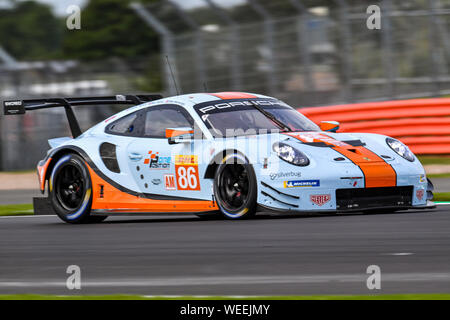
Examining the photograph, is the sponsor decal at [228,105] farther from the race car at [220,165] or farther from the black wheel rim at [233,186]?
the black wheel rim at [233,186]

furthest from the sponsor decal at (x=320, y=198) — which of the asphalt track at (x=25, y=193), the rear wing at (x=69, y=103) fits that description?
the asphalt track at (x=25, y=193)

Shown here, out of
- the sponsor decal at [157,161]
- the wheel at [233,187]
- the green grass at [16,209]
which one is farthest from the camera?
the green grass at [16,209]

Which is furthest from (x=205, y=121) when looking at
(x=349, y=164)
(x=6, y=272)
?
(x=6, y=272)

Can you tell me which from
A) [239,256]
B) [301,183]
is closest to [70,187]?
[301,183]

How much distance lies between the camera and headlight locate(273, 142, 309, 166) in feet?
28.3

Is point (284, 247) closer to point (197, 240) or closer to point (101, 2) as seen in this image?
point (197, 240)

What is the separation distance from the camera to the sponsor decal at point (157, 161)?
31.0 ft

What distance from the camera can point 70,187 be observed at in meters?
10.2

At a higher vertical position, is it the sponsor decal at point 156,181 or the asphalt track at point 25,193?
the sponsor decal at point 156,181

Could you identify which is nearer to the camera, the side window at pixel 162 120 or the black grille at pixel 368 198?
the black grille at pixel 368 198

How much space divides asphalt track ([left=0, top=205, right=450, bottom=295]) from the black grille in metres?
0.13

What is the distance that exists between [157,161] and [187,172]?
0.40m

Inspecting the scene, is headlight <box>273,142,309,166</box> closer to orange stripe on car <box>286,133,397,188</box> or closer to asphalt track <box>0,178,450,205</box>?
orange stripe on car <box>286,133,397,188</box>

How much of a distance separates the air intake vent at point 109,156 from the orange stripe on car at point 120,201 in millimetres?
154
